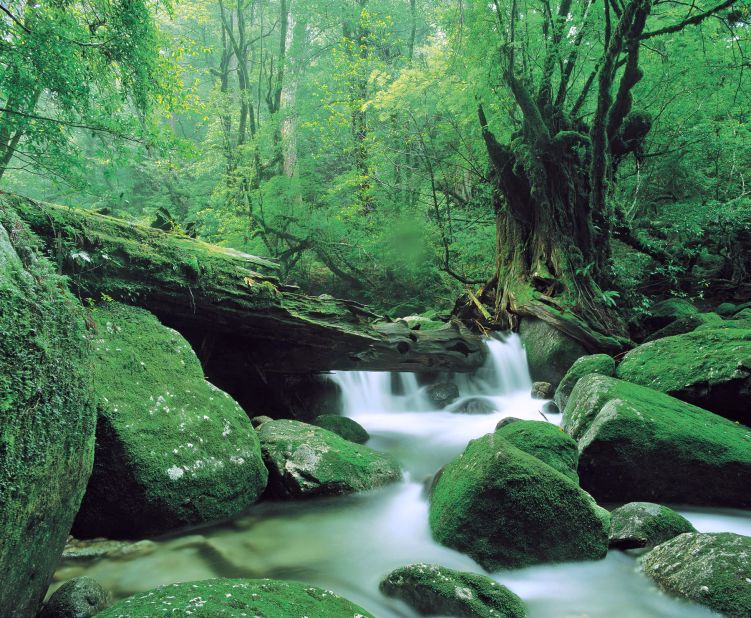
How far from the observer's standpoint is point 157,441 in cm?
363

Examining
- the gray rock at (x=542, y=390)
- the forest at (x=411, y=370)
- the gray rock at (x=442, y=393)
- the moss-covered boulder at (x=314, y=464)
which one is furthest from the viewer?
the gray rock at (x=442, y=393)

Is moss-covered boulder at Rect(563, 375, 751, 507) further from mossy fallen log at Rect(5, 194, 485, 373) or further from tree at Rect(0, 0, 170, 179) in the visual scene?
tree at Rect(0, 0, 170, 179)

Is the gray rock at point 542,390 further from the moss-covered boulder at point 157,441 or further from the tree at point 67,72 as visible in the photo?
the tree at point 67,72

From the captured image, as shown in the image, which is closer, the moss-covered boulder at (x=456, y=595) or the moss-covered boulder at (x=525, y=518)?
the moss-covered boulder at (x=456, y=595)

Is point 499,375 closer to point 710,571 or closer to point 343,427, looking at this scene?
point 343,427

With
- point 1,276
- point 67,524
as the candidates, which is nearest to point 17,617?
point 67,524

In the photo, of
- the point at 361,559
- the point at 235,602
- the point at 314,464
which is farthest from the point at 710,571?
the point at 314,464

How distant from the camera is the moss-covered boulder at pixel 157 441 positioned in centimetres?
345

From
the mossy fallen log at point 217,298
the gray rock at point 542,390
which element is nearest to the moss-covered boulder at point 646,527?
the mossy fallen log at point 217,298

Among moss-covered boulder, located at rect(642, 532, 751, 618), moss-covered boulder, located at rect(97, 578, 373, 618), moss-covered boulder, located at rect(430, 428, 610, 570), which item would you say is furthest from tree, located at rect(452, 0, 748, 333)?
moss-covered boulder, located at rect(97, 578, 373, 618)

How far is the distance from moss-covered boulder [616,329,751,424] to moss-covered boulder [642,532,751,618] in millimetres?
2827

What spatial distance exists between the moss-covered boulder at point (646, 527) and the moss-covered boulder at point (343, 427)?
132 inches

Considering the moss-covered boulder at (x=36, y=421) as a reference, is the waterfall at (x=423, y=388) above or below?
below

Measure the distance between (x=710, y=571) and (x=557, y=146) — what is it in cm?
858
